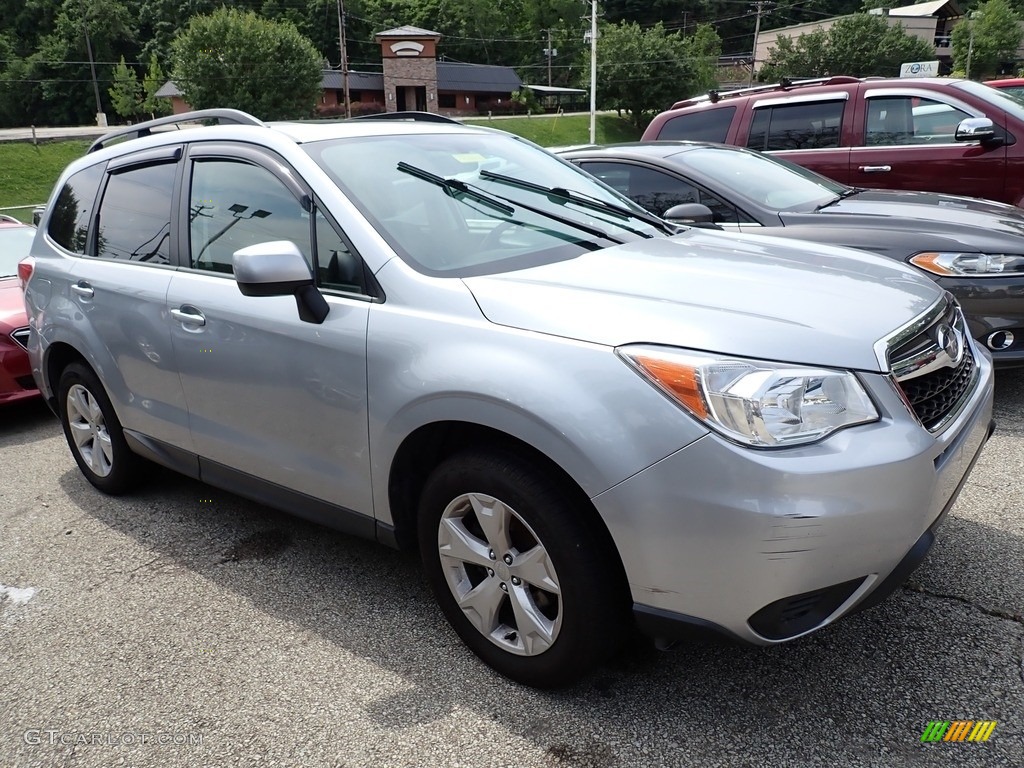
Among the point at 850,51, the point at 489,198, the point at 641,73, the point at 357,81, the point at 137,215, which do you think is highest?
the point at 850,51

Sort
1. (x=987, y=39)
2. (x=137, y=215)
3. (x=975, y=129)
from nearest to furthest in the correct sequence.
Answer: (x=137, y=215), (x=975, y=129), (x=987, y=39)

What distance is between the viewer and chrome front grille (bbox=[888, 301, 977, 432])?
2166mm

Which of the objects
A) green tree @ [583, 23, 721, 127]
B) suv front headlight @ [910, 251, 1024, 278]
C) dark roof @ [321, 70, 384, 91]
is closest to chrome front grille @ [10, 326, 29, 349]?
suv front headlight @ [910, 251, 1024, 278]

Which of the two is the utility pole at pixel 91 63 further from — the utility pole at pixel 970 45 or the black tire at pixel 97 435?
the black tire at pixel 97 435

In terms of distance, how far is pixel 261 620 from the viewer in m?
2.96

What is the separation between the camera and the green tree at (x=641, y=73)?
6297 centimetres

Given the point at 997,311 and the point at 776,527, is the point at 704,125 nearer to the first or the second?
the point at 997,311

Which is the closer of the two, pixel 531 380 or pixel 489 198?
pixel 531 380

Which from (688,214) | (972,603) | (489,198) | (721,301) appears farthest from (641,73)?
(721,301)

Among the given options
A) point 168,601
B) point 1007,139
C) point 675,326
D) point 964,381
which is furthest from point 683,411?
point 1007,139

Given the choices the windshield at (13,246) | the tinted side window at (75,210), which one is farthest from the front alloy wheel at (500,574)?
the windshield at (13,246)

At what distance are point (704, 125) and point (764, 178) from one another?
219cm

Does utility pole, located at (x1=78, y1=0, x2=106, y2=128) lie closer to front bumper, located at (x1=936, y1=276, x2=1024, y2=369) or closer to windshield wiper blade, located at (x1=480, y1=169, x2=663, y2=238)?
windshield wiper blade, located at (x1=480, y1=169, x2=663, y2=238)

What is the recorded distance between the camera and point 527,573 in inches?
90.1
